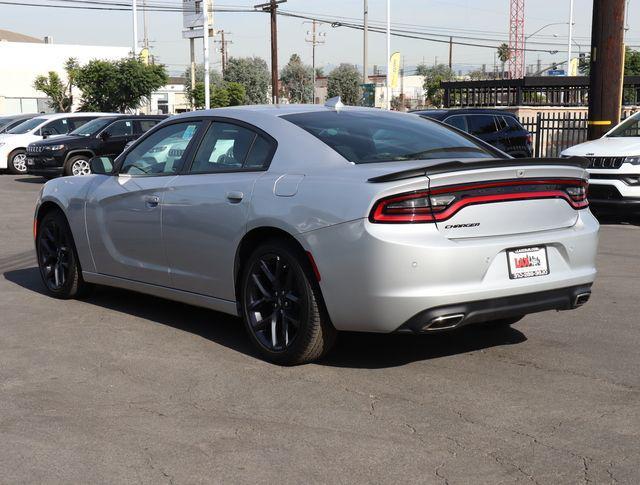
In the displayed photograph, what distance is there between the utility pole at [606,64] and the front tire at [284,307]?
37.2 feet

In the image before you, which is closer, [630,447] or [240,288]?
[630,447]

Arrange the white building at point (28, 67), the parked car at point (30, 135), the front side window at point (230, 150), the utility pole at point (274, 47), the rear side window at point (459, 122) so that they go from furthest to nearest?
1. the white building at point (28, 67)
2. the utility pole at point (274, 47)
3. the parked car at point (30, 135)
4. the rear side window at point (459, 122)
5. the front side window at point (230, 150)

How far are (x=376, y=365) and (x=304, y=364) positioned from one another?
44 centimetres

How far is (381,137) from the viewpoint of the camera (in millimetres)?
5812

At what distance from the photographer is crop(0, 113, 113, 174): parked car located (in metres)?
24.7

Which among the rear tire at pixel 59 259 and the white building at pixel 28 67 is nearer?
the rear tire at pixel 59 259

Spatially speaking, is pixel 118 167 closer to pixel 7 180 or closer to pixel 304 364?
pixel 304 364

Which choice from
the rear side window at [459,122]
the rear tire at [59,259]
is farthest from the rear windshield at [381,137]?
the rear side window at [459,122]

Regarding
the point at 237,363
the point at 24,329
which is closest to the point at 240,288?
the point at 237,363

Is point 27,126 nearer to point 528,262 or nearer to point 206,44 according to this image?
point 206,44

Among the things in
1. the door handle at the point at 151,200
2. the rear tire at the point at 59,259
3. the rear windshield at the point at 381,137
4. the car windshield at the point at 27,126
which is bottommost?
the rear tire at the point at 59,259

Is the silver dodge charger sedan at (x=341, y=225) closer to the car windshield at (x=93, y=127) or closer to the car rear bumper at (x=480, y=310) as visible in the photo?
the car rear bumper at (x=480, y=310)

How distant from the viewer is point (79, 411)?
4703mm

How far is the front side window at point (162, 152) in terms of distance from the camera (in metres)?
6.44
